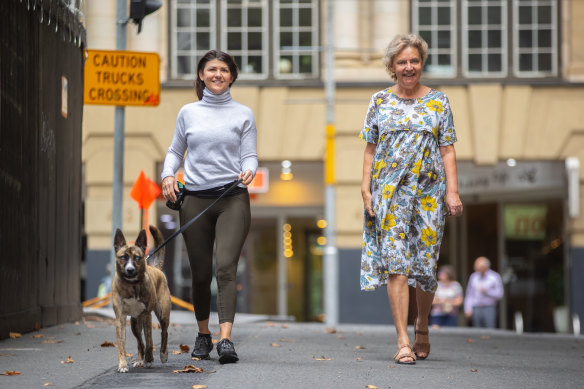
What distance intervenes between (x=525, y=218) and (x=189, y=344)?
48.8 feet

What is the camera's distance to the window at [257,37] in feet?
70.8

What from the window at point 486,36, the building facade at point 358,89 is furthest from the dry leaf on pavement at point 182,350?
the window at point 486,36

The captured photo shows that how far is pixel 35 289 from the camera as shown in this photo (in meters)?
10.1

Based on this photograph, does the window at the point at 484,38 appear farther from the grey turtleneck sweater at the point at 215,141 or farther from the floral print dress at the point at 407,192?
the grey turtleneck sweater at the point at 215,141

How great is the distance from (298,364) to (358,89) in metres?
14.6

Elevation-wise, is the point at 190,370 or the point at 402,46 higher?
the point at 402,46

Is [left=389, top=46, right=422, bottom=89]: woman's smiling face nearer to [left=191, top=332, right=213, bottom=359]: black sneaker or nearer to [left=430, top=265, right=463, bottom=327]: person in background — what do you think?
[left=191, top=332, right=213, bottom=359]: black sneaker

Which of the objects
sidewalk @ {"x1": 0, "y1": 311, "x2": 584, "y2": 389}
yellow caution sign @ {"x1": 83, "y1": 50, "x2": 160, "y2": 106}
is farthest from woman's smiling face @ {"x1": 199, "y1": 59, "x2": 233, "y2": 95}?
yellow caution sign @ {"x1": 83, "y1": 50, "x2": 160, "y2": 106}

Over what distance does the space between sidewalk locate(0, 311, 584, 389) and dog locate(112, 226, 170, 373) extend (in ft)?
0.50

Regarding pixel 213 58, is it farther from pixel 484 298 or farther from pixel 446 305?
pixel 484 298

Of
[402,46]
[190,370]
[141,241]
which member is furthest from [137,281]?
[402,46]

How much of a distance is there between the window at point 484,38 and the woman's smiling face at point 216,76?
1474 centimetres

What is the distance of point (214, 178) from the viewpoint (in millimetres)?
7262

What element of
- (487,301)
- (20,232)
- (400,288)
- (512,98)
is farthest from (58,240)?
(512,98)
